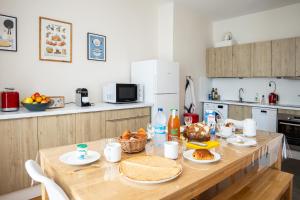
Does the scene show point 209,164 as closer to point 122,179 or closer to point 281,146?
point 122,179

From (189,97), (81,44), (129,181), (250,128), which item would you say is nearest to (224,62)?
(189,97)

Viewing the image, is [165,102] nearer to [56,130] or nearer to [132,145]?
[56,130]

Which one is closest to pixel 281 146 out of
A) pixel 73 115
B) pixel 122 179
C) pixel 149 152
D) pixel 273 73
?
pixel 149 152

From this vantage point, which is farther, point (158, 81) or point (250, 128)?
point (158, 81)

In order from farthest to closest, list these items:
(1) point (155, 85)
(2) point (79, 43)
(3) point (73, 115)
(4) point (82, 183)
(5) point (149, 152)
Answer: (1) point (155, 85) < (2) point (79, 43) < (3) point (73, 115) < (5) point (149, 152) < (4) point (82, 183)

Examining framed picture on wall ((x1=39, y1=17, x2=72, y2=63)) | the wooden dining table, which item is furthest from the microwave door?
the wooden dining table

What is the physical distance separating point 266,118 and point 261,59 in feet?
→ 3.67

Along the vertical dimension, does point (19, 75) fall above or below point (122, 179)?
above

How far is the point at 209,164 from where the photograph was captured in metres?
1.20

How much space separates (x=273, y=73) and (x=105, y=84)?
300 cm

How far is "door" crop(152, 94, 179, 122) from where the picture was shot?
11.1 feet

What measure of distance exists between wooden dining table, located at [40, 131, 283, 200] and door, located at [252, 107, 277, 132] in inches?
102

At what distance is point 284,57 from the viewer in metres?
3.80

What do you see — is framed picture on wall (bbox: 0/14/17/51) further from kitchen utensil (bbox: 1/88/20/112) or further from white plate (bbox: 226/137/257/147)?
white plate (bbox: 226/137/257/147)
